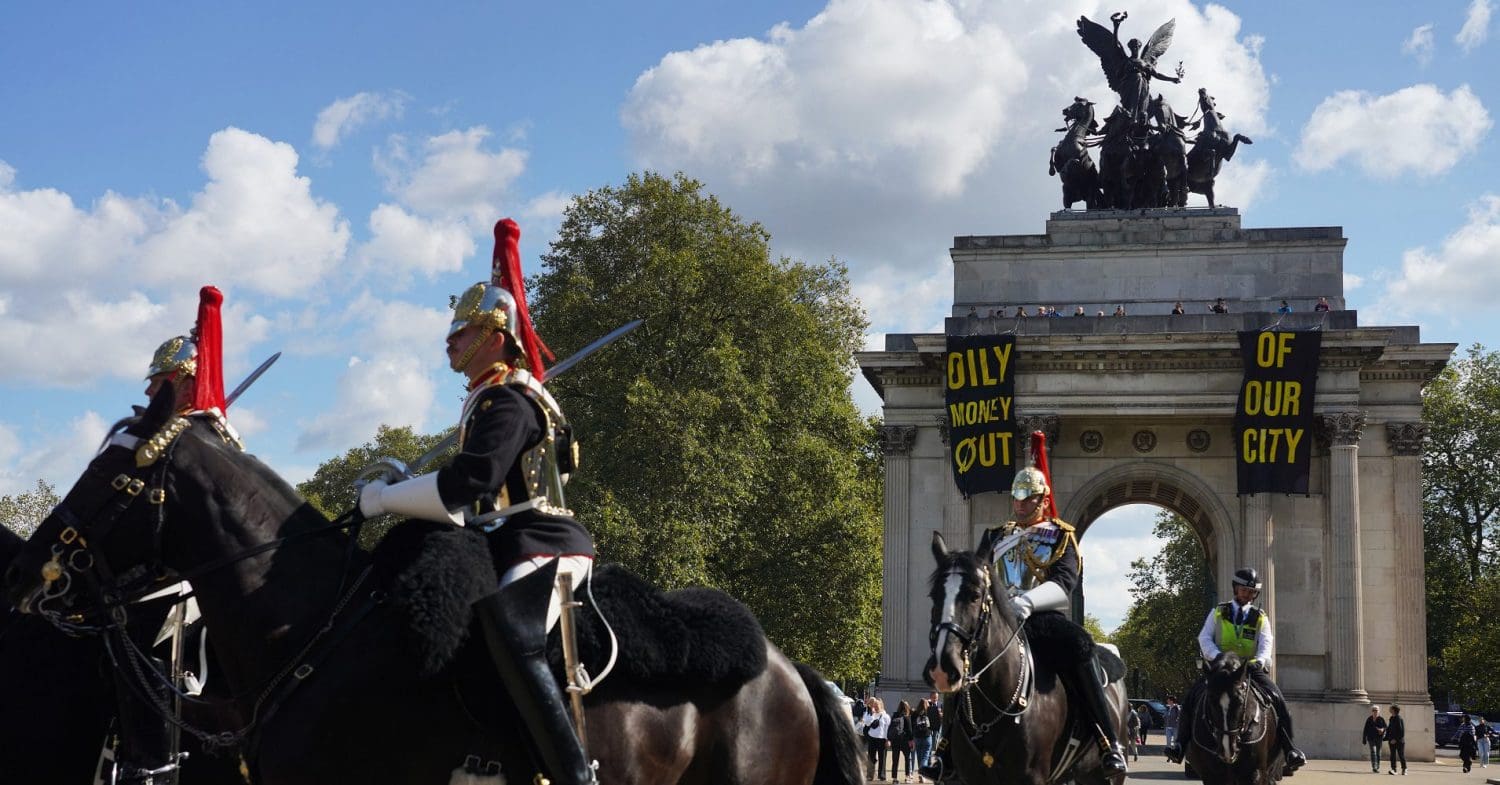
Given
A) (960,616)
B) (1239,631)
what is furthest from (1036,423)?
(960,616)

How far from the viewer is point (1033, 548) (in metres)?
10.8

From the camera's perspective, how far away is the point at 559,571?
6.00 m

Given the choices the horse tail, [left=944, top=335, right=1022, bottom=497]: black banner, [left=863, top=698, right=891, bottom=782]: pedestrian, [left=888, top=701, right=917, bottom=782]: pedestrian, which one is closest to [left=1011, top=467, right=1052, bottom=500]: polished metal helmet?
the horse tail

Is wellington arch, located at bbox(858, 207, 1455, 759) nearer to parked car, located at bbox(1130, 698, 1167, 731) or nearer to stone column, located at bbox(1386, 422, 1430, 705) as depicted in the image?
stone column, located at bbox(1386, 422, 1430, 705)

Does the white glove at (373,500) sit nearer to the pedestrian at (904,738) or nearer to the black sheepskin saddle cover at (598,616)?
the black sheepskin saddle cover at (598,616)

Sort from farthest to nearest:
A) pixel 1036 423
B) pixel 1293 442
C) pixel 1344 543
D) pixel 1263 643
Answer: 1. pixel 1036 423
2. pixel 1344 543
3. pixel 1293 442
4. pixel 1263 643

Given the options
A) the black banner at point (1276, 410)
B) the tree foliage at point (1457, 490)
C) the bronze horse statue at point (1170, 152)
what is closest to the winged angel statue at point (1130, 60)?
the bronze horse statue at point (1170, 152)

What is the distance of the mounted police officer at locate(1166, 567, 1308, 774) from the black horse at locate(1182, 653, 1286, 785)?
11 cm

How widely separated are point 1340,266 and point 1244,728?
91.9ft

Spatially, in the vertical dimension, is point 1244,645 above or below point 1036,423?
below

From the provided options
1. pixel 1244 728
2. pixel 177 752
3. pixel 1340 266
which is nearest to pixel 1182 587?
pixel 1340 266

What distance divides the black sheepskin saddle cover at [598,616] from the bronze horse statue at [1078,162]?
34885 millimetres

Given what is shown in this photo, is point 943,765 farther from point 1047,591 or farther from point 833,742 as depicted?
point 833,742

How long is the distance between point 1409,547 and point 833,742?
113 feet
